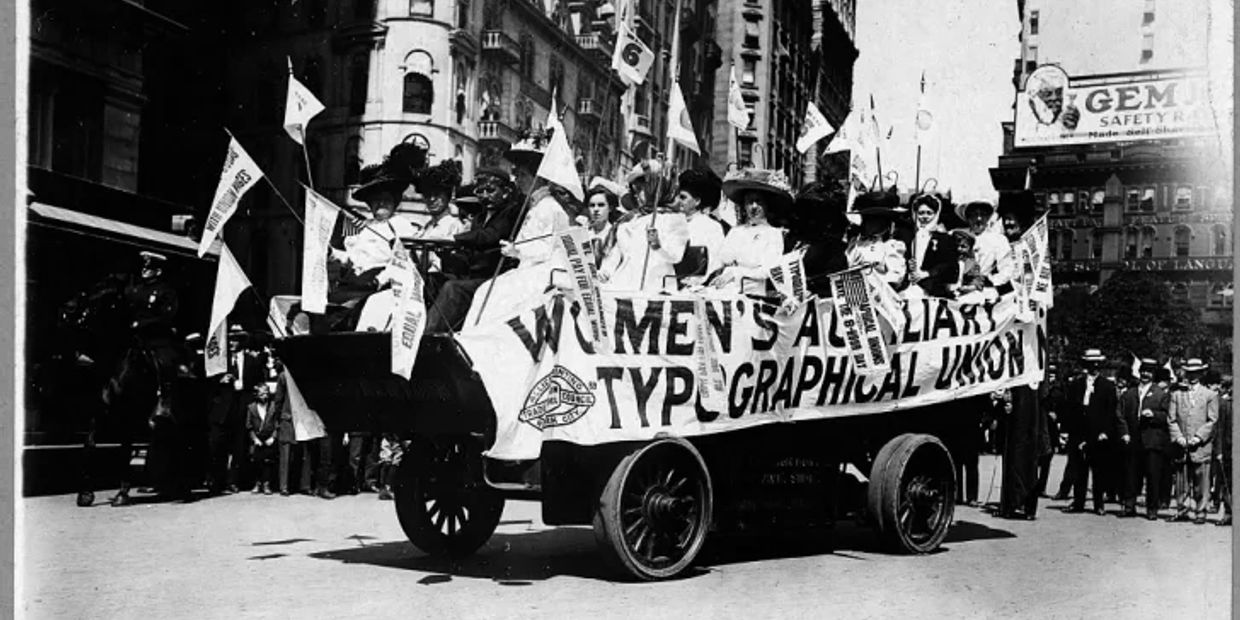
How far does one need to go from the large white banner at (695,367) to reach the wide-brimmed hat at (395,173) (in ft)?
6.74

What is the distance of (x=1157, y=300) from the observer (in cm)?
1131

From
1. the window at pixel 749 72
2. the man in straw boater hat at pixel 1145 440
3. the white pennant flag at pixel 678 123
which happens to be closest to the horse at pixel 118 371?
the white pennant flag at pixel 678 123

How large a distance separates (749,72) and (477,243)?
5677mm

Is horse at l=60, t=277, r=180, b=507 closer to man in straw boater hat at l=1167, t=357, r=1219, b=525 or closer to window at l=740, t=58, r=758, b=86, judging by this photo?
window at l=740, t=58, r=758, b=86

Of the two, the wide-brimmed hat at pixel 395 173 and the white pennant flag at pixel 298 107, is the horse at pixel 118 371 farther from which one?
the wide-brimmed hat at pixel 395 173

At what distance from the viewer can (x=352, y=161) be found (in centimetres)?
1155

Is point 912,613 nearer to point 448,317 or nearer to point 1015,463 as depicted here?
point 448,317

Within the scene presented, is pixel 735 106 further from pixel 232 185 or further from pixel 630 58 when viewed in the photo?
pixel 232 185

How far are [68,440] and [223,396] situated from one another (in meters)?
2.32

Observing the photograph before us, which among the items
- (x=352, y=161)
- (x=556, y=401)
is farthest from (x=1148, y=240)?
(x=352, y=161)

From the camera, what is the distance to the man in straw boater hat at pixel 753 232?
9570 millimetres

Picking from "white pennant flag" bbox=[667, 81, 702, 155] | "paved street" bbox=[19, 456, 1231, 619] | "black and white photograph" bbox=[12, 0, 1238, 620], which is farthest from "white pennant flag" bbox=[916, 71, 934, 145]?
"paved street" bbox=[19, 456, 1231, 619]

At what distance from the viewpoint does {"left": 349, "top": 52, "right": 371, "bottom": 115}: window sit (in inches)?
449

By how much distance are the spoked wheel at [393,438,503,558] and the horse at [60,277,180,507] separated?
13.1ft
